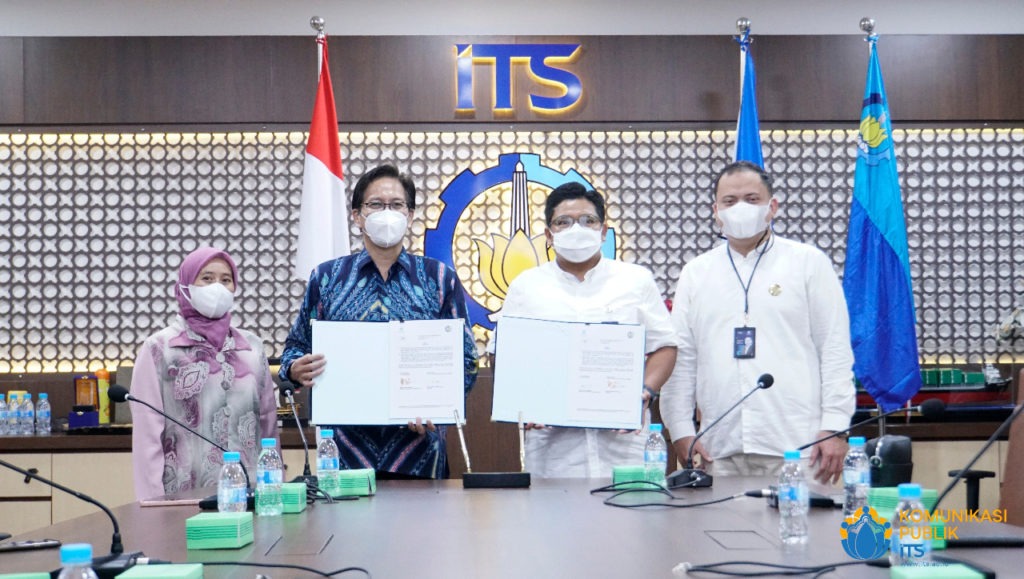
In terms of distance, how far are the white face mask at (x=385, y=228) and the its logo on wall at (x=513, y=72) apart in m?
2.31

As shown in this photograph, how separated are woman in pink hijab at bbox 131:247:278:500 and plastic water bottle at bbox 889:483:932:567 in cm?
205

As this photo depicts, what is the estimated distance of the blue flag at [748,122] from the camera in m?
4.95

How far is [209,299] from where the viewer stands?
Result: 126 inches

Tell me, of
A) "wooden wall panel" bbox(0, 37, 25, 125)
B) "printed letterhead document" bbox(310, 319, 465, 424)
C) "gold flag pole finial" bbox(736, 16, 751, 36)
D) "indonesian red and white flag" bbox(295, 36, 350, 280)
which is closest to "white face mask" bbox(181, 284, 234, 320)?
"printed letterhead document" bbox(310, 319, 465, 424)

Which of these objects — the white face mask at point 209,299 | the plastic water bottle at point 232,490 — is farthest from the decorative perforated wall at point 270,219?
the plastic water bottle at point 232,490

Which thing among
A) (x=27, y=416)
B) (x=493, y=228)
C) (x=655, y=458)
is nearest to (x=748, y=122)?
(x=493, y=228)

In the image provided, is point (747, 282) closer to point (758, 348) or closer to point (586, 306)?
point (758, 348)

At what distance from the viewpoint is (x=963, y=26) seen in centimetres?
553

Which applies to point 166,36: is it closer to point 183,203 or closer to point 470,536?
point 183,203

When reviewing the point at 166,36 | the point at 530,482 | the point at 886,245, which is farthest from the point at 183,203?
the point at 886,245

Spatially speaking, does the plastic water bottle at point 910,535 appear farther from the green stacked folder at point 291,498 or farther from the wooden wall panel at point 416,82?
the wooden wall panel at point 416,82

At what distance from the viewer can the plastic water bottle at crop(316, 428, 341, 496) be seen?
2572 mm

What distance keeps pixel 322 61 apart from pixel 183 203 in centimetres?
110

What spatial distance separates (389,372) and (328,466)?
0.39 m
